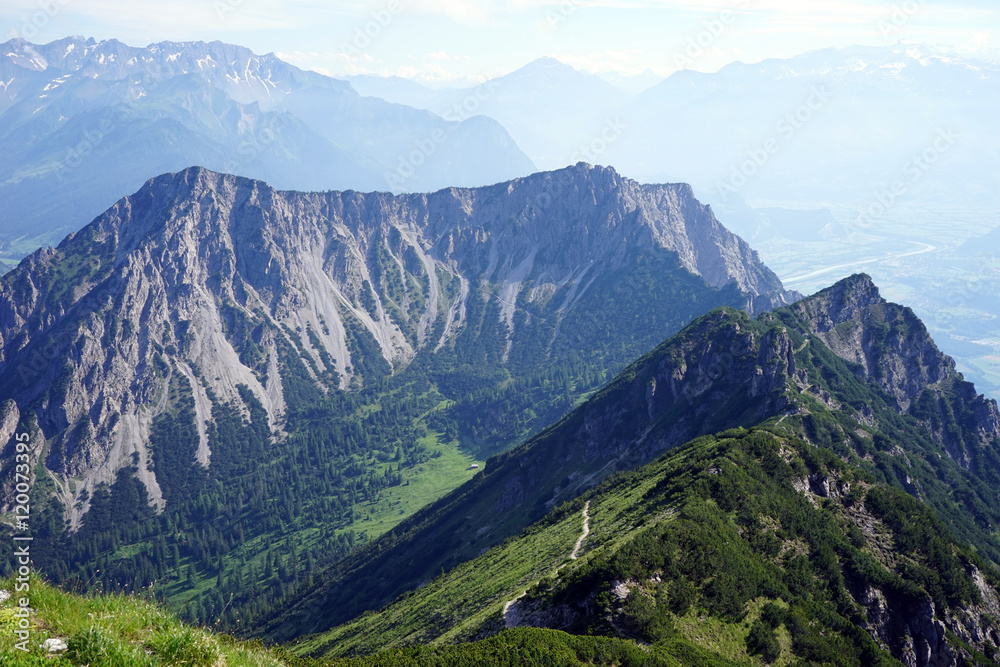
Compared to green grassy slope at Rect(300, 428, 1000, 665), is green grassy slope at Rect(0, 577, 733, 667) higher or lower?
higher

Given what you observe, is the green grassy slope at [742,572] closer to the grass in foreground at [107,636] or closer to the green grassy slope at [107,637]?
the green grassy slope at [107,637]

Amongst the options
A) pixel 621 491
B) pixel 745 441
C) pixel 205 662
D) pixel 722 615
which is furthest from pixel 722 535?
pixel 205 662

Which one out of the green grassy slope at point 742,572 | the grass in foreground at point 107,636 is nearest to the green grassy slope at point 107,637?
the grass in foreground at point 107,636

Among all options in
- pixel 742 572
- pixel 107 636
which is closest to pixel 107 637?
pixel 107 636

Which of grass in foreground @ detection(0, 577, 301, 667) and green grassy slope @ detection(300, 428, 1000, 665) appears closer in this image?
grass in foreground @ detection(0, 577, 301, 667)

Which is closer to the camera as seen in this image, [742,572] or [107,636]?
[107,636]

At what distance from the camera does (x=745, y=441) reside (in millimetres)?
120500

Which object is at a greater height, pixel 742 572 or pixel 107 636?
pixel 107 636

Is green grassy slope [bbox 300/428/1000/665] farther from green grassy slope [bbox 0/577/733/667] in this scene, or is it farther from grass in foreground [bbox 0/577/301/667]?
grass in foreground [bbox 0/577/301/667]

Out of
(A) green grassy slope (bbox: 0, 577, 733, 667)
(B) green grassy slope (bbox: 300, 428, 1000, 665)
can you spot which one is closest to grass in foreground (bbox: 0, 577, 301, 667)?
(A) green grassy slope (bbox: 0, 577, 733, 667)

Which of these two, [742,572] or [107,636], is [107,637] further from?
[742,572]

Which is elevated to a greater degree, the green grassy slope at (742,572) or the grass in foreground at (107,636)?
the grass in foreground at (107,636)

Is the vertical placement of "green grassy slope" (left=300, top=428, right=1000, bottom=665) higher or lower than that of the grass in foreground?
lower

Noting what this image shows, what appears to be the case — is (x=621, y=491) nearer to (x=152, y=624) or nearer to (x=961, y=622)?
(x=961, y=622)
